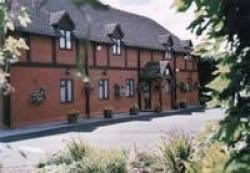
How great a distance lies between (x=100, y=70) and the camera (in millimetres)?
36906

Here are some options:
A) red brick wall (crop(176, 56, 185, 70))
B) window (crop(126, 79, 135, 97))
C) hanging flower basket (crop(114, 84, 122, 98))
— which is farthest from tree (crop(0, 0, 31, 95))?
red brick wall (crop(176, 56, 185, 70))

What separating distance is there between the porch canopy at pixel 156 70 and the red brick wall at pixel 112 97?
116 cm

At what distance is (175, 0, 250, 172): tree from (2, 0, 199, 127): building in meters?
14.9

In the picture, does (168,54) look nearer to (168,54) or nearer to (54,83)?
(168,54)

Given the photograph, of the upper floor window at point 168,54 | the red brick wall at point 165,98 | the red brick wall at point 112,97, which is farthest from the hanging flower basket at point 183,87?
the red brick wall at point 112,97

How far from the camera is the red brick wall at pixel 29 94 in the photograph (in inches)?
1151

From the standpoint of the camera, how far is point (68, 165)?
36.5 ft

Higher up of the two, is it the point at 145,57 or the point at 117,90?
the point at 145,57

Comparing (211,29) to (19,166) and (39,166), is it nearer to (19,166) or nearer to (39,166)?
(39,166)

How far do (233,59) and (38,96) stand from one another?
87.0 ft

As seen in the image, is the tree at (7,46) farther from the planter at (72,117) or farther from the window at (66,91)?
the window at (66,91)

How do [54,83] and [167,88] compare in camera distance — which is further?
[167,88]

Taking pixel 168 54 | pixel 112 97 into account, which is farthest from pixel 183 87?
pixel 112 97

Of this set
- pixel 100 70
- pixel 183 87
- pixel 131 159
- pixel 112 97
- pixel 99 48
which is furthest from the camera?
pixel 183 87
